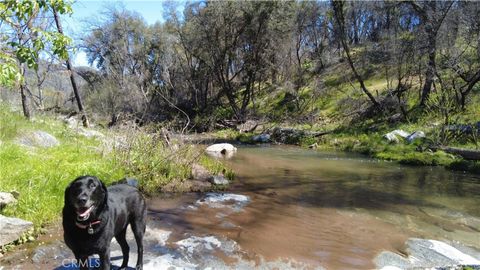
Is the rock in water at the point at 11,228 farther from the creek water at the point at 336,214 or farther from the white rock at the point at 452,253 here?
the white rock at the point at 452,253

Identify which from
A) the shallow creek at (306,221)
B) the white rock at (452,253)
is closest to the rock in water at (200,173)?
the shallow creek at (306,221)

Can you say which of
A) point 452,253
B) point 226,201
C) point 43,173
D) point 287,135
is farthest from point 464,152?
point 43,173

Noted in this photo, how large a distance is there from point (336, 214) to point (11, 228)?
20.2 feet

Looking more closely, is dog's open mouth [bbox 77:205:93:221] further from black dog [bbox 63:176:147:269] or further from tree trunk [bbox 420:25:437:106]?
tree trunk [bbox 420:25:437:106]

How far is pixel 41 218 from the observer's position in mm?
6336

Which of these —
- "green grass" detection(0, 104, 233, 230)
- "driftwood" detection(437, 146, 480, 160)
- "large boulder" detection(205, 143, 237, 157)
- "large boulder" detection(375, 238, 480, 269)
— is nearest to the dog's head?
"green grass" detection(0, 104, 233, 230)

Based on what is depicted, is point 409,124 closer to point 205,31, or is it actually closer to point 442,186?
point 442,186

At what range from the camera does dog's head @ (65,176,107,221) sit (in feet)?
12.8

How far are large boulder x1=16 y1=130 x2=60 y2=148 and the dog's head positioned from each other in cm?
703

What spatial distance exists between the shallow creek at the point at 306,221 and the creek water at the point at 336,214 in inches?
0.8

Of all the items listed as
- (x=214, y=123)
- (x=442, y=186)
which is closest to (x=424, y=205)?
(x=442, y=186)

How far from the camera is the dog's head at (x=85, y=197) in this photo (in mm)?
3889

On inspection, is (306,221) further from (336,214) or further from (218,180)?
(218,180)

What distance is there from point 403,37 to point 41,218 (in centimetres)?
2388
